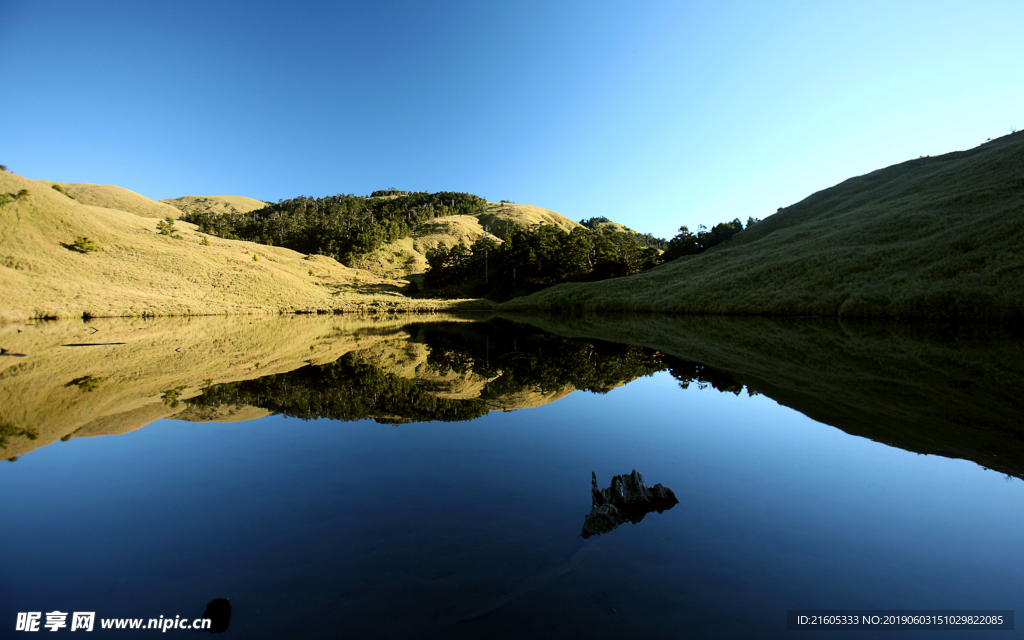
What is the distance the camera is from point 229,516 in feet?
14.0

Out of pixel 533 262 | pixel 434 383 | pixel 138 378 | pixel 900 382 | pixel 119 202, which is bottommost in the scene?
pixel 900 382

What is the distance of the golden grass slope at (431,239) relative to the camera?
121312 mm

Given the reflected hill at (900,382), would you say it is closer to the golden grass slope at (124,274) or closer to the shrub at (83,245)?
the golden grass slope at (124,274)

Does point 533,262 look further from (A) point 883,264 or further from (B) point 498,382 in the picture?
(B) point 498,382

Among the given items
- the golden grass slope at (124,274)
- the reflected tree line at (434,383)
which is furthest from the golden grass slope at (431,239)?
the reflected tree line at (434,383)

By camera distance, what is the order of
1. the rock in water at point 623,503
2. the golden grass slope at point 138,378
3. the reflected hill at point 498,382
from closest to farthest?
the rock in water at point 623,503 → the reflected hill at point 498,382 → the golden grass slope at point 138,378

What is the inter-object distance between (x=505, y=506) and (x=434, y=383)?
757 cm

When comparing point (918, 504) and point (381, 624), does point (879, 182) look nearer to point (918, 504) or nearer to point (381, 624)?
point (918, 504)

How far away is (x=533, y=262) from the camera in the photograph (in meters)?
87.0

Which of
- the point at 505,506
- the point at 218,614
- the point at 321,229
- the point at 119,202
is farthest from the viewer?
the point at 119,202

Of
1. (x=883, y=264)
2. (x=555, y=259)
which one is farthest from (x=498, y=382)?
(x=555, y=259)

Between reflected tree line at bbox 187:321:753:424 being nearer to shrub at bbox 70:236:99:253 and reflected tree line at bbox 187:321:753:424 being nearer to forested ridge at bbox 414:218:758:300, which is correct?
shrub at bbox 70:236:99:253

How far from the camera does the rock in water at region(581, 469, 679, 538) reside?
4.00m

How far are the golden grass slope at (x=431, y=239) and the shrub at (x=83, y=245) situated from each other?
61.6 meters
